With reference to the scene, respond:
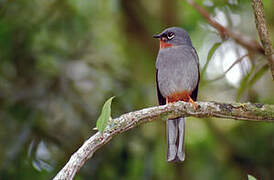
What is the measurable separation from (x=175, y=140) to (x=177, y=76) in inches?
26.4

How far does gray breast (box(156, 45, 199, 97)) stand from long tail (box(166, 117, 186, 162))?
0.33 m

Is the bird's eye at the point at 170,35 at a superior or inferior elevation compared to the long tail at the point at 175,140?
superior

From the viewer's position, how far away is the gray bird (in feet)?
15.1

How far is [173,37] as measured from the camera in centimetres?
496

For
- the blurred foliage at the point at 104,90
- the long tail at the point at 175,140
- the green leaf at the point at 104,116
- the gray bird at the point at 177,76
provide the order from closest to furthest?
1. the green leaf at the point at 104,116
2. the long tail at the point at 175,140
3. the gray bird at the point at 177,76
4. the blurred foliage at the point at 104,90

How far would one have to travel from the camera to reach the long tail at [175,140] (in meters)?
4.17

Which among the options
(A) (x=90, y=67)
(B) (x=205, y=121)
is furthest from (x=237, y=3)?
(A) (x=90, y=67)

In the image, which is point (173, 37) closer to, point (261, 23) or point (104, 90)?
point (104, 90)

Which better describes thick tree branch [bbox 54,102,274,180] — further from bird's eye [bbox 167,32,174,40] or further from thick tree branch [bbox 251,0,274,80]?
bird's eye [bbox 167,32,174,40]

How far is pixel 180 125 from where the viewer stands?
4.65 m

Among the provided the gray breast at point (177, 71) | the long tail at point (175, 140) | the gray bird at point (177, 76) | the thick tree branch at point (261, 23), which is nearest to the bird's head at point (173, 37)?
the gray bird at point (177, 76)

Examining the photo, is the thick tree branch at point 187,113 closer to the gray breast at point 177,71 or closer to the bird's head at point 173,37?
the gray breast at point 177,71

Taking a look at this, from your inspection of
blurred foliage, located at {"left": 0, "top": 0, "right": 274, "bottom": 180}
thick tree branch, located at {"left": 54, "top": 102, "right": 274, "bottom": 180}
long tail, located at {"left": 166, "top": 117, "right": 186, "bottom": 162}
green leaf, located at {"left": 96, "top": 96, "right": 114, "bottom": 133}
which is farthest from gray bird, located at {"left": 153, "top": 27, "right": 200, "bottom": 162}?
green leaf, located at {"left": 96, "top": 96, "right": 114, "bottom": 133}

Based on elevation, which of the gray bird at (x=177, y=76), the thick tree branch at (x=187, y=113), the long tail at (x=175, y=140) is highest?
the gray bird at (x=177, y=76)
